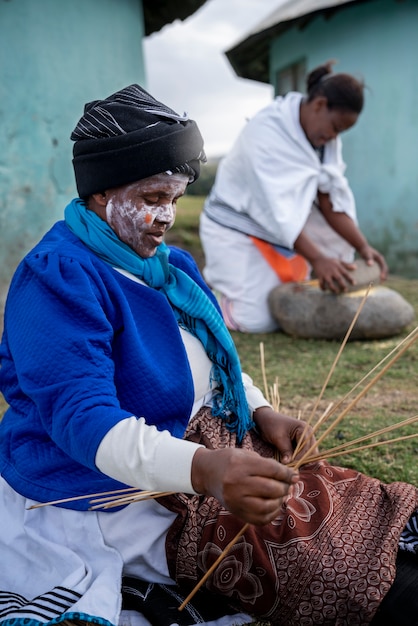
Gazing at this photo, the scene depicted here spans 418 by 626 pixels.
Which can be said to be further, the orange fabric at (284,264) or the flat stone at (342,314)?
the orange fabric at (284,264)

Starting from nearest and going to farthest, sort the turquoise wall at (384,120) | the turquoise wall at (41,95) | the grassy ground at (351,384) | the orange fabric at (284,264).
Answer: the grassy ground at (351,384) → the orange fabric at (284,264) → the turquoise wall at (41,95) → the turquoise wall at (384,120)

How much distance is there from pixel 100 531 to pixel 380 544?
0.65m

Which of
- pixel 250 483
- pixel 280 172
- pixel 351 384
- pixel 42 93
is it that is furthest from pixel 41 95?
pixel 250 483

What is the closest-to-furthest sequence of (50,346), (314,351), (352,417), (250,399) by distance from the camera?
(50,346) → (250,399) → (352,417) → (314,351)

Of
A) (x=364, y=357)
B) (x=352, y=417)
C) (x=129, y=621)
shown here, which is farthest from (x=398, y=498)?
(x=364, y=357)

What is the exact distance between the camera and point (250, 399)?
1987 mm

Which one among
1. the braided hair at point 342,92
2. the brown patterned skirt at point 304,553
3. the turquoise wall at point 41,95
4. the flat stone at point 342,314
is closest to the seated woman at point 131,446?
the brown patterned skirt at point 304,553

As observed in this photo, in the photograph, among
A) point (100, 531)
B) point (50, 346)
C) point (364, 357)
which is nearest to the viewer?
point (50, 346)

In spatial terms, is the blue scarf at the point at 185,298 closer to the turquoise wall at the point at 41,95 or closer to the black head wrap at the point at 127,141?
the black head wrap at the point at 127,141

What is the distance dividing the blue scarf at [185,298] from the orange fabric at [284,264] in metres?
3.27

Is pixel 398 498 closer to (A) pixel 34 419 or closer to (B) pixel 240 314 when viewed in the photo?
(A) pixel 34 419

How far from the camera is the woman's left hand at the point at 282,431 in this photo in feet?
5.99

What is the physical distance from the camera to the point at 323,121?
4.65 m

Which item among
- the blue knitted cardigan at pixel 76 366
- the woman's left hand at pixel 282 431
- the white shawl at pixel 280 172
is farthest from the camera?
the white shawl at pixel 280 172
